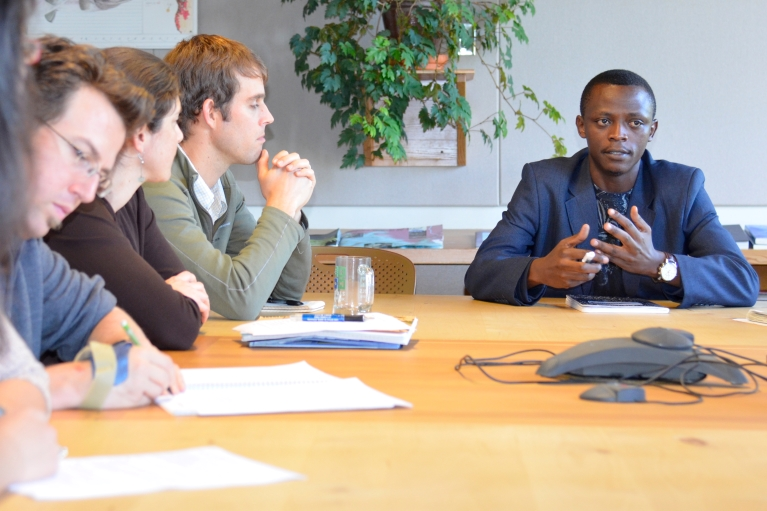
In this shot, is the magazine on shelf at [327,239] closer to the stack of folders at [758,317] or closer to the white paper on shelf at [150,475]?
the stack of folders at [758,317]

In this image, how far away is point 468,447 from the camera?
0.81 metres

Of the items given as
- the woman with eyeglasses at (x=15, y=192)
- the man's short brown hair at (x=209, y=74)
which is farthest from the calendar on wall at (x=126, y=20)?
the woman with eyeglasses at (x=15, y=192)

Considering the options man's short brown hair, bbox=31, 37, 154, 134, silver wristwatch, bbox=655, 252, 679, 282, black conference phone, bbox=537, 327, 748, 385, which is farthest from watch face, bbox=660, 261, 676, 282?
man's short brown hair, bbox=31, 37, 154, 134

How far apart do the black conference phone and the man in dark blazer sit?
93 cm

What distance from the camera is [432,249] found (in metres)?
3.29

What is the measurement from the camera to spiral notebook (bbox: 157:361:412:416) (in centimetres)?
94

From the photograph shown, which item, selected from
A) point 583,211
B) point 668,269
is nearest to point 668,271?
point 668,269

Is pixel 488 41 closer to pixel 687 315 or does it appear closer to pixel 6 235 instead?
pixel 687 315

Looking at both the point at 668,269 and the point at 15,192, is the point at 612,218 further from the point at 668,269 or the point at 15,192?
the point at 15,192

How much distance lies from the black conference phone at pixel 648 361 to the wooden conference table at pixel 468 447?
46 millimetres

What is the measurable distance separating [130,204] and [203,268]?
0.22 meters

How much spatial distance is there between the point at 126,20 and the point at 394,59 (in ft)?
4.50

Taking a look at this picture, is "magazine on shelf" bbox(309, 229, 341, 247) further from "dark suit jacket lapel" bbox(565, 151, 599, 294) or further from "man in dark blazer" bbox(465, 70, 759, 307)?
"dark suit jacket lapel" bbox(565, 151, 599, 294)

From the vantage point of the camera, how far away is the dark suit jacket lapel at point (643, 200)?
2283mm
